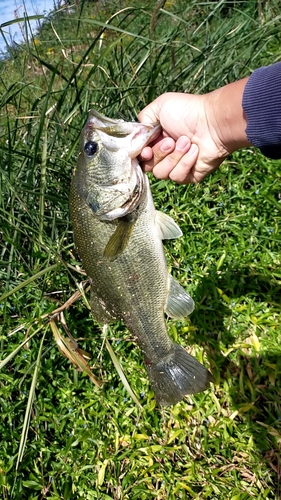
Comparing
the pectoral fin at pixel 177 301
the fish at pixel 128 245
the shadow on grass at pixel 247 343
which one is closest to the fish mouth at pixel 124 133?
the fish at pixel 128 245

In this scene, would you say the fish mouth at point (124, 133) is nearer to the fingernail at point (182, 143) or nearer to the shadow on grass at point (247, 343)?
the fingernail at point (182, 143)

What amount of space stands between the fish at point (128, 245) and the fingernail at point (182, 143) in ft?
0.86

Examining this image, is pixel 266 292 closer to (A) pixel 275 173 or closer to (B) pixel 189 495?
(A) pixel 275 173

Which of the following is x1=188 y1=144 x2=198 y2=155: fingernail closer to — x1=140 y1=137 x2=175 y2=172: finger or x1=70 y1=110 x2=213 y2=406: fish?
x1=140 y1=137 x2=175 y2=172: finger

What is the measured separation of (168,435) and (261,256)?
1.30 meters

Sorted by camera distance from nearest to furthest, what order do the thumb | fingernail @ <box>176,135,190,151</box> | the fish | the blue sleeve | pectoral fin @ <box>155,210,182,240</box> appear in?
the blue sleeve → the fish → pectoral fin @ <box>155,210,182,240</box> → fingernail @ <box>176,135,190,151</box> → the thumb

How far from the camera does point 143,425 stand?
2637 millimetres

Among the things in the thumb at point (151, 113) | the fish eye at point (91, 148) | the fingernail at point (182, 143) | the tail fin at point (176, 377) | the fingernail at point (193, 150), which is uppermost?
the fish eye at point (91, 148)

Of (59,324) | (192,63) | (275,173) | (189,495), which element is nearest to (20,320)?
(59,324)

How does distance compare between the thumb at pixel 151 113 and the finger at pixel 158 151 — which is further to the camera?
the thumb at pixel 151 113

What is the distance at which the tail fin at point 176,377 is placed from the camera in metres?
1.97

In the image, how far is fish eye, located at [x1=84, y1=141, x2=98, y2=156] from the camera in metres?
1.87

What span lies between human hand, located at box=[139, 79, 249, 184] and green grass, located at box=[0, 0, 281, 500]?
0.41 m

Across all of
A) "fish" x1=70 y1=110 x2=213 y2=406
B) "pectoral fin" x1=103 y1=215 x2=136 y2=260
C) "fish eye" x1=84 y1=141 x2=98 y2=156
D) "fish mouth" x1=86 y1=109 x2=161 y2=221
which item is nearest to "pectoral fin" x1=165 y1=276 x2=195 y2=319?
"fish" x1=70 y1=110 x2=213 y2=406
